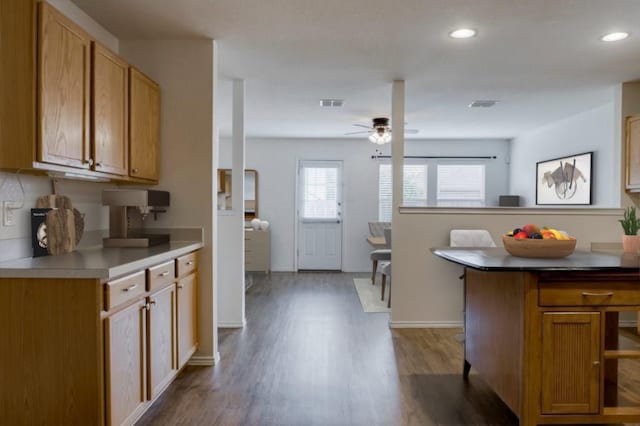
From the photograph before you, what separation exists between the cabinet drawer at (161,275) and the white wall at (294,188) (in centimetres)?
497

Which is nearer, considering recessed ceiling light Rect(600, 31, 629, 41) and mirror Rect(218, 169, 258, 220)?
recessed ceiling light Rect(600, 31, 629, 41)

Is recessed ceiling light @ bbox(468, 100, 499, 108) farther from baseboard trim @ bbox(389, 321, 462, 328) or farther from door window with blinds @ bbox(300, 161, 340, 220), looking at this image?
door window with blinds @ bbox(300, 161, 340, 220)

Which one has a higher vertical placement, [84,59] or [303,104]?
[303,104]

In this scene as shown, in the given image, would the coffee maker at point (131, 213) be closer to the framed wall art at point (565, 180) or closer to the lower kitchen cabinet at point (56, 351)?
the lower kitchen cabinet at point (56, 351)

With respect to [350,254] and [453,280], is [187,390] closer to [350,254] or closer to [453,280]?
[453,280]

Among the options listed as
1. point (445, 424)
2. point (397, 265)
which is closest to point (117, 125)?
point (445, 424)

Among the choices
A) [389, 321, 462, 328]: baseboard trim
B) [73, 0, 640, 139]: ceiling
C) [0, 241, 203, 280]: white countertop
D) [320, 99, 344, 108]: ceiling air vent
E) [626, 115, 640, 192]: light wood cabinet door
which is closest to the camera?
[0, 241, 203, 280]: white countertop

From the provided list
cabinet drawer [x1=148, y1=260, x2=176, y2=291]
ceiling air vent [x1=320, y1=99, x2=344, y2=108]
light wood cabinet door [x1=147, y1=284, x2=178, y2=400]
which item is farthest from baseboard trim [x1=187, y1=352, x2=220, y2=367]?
ceiling air vent [x1=320, y1=99, x2=344, y2=108]

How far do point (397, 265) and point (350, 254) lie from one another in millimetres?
3420

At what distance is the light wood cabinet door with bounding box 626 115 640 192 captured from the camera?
4059mm

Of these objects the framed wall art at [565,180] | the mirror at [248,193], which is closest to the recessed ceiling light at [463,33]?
the framed wall art at [565,180]

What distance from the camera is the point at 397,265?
4.21 meters

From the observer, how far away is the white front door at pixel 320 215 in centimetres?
764

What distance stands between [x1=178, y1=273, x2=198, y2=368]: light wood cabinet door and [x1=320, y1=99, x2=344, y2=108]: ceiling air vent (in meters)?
2.74
